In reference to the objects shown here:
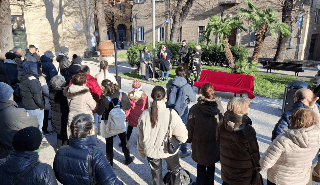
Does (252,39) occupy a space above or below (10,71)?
above

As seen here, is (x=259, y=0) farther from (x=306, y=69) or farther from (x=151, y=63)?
(x=151, y=63)

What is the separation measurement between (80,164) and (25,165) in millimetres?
461

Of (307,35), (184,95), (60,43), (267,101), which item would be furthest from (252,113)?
(60,43)

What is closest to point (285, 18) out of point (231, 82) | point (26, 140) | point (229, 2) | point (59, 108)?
point (229, 2)

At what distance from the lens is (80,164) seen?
2.33 meters

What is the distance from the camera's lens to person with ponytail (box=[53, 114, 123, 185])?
2344mm

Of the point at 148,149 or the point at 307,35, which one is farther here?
the point at 307,35

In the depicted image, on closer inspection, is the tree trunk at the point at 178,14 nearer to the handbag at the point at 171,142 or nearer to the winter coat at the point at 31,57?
the winter coat at the point at 31,57

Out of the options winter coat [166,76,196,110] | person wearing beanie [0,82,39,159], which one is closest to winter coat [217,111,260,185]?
winter coat [166,76,196,110]

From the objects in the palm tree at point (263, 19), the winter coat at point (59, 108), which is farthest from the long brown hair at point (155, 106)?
the palm tree at point (263, 19)

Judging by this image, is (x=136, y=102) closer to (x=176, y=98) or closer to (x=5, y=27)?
(x=176, y=98)

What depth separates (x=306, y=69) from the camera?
17406 millimetres

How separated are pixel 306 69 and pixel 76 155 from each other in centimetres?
1890

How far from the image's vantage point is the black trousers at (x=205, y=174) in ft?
12.8
